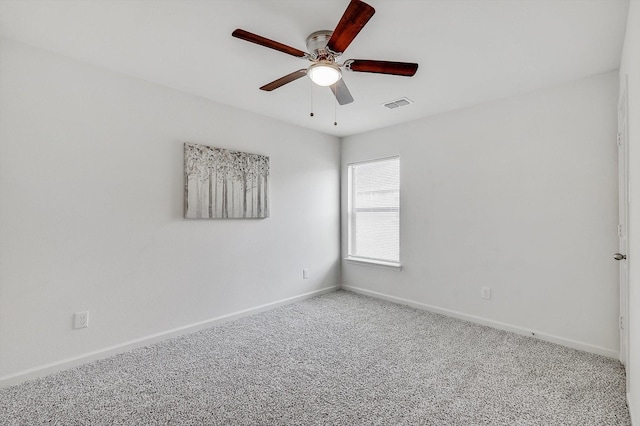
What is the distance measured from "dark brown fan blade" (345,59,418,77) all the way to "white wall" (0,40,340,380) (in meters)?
1.77

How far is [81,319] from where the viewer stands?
2.38 metres

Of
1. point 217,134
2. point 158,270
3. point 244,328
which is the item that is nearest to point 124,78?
point 217,134

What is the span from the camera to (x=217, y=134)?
3219mm

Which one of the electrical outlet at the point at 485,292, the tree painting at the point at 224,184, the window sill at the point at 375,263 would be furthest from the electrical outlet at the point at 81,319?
the electrical outlet at the point at 485,292

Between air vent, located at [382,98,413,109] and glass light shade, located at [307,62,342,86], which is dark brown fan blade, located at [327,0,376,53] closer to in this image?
glass light shade, located at [307,62,342,86]

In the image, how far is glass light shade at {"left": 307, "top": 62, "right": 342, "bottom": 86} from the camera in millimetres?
1921

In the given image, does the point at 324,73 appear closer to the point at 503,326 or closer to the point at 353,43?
the point at 353,43

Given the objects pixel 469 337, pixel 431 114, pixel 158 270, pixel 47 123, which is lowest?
pixel 469 337

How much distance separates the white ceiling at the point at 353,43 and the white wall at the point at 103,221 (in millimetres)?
293

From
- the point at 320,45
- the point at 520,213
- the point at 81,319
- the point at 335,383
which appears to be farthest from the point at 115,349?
the point at 520,213

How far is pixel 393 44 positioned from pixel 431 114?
5.29 feet

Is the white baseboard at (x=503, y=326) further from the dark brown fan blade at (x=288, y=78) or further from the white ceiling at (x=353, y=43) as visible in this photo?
the dark brown fan blade at (x=288, y=78)

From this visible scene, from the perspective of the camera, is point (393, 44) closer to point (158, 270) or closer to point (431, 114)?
point (431, 114)

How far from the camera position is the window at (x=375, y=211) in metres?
4.06
